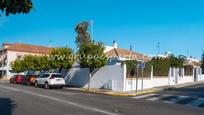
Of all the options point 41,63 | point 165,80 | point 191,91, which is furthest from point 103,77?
point 41,63

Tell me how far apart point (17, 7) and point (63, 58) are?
2930 centimetres

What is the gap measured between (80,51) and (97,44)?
1.99 m

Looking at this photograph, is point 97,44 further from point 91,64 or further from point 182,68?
point 182,68

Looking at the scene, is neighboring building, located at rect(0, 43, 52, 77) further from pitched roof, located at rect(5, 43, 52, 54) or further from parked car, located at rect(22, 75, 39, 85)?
parked car, located at rect(22, 75, 39, 85)

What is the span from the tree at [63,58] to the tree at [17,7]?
2891 cm

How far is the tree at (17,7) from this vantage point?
7171 mm

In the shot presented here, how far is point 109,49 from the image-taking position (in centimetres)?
5728

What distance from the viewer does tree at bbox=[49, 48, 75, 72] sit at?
36.5 metres

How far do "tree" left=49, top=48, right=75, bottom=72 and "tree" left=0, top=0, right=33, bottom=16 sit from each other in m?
28.9

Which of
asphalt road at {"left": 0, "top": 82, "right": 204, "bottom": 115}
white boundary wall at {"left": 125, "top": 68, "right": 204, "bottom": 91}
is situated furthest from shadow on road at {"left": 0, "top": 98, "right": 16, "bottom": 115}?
white boundary wall at {"left": 125, "top": 68, "right": 204, "bottom": 91}

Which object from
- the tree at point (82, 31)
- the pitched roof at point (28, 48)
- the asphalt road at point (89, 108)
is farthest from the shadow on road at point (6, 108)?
the pitched roof at point (28, 48)

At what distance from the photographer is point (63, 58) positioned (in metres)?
36.5

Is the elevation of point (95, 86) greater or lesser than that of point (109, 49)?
lesser

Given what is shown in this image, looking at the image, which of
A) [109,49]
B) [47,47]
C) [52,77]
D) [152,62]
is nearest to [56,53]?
[52,77]
